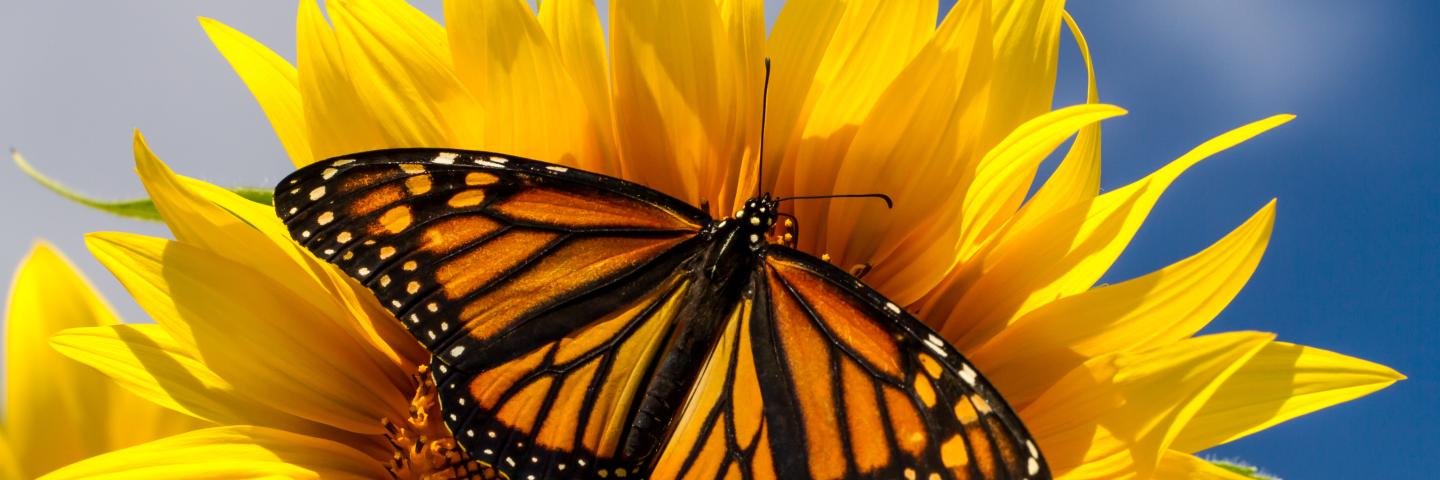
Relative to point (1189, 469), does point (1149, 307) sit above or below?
above

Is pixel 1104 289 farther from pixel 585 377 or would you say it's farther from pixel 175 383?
pixel 175 383

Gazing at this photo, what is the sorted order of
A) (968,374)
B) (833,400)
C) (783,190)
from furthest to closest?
(783,190), (833,400), (968,374)

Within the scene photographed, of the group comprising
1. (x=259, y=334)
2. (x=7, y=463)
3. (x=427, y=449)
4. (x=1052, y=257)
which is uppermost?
(x=1052, y=257)

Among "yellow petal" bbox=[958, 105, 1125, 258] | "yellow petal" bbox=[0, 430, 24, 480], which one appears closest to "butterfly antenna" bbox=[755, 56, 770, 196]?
"yellow petal" bbox=[958, 105, 1125, 258]

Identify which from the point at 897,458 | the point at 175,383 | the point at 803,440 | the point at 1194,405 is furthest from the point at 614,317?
the point at 1194,405

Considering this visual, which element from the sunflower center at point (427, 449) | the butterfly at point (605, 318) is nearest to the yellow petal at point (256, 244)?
the sunflower center at point (427, 449)

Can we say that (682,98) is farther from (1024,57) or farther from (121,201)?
(121,201)

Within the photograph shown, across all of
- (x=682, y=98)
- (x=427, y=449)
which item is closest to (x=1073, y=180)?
(x=682, y=98)
